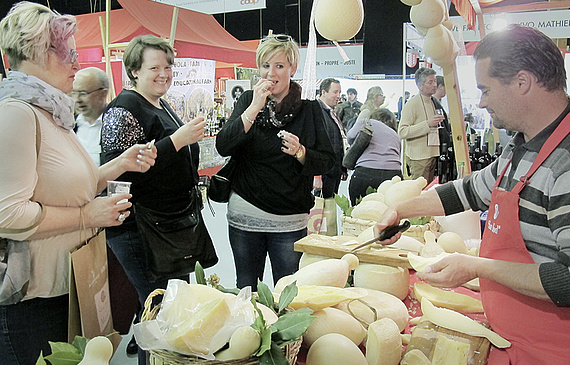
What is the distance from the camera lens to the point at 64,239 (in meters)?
1.48

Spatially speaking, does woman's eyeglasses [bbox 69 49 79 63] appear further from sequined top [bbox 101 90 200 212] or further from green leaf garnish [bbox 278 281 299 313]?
green leaf garnish [bbox 278 281 299 313]

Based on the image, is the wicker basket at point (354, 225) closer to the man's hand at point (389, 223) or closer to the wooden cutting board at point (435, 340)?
the man's hand at point (389, 223)

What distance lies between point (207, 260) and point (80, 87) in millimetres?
1534

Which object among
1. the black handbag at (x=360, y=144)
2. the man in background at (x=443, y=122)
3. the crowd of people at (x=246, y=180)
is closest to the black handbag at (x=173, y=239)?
the crowd of people at (x=246, y=180)

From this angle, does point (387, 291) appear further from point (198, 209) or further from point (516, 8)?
point (516, 8)

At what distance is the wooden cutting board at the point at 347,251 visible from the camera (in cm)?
146

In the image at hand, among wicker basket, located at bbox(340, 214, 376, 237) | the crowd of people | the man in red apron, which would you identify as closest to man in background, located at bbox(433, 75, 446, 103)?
the crowd of people

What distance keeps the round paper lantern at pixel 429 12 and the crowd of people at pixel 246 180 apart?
68 cm

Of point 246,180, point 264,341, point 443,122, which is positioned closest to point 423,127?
point 443,122

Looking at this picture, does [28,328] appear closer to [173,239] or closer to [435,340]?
[173,239]

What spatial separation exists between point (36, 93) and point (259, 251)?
133cm

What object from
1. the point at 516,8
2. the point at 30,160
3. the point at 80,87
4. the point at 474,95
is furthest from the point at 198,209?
the point at 516,8

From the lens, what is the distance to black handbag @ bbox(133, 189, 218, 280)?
2.05 metres

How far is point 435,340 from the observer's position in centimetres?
112
